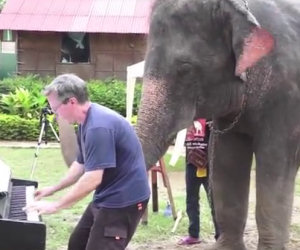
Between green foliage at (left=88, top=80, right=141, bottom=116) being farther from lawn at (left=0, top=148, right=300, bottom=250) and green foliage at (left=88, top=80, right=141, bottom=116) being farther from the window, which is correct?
lawn at (left=0, top=148, right=300, bottom=250)

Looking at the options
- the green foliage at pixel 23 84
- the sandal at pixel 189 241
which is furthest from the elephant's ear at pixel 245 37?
the green foliage at pixel 23 84

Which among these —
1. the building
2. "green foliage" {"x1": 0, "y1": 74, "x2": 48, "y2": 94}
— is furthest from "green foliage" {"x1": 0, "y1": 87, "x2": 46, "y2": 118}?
the building

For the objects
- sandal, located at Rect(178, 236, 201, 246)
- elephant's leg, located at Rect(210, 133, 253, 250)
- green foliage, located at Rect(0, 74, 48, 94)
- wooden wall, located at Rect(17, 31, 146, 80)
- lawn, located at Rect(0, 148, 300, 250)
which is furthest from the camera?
wooden wall, located at Rect(17, 31, 146, 80)

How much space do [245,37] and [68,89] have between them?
4.03 feet

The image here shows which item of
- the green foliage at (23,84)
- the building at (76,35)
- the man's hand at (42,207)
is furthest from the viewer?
the building at (76,35)

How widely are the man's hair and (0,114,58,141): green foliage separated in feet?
40.9

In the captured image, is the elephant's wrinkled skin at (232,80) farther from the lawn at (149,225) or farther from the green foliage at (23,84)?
the green foliage at (23,84)

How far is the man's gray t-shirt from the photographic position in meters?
3.98

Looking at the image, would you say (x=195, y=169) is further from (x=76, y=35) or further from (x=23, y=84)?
(x=76, y=35)

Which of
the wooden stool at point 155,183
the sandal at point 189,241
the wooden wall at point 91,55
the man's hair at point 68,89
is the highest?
the wooden wall at point 91,55

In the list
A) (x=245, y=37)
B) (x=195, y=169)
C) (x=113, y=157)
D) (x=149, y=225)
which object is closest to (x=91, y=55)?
(x=149, y=225)

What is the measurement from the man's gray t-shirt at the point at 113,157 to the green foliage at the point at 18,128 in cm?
1230

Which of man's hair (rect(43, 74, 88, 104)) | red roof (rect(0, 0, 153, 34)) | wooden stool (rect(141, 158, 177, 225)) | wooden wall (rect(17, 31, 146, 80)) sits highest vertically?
red roof (rect(0, 0, 153, 34))

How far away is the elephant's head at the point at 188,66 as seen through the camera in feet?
15.1
